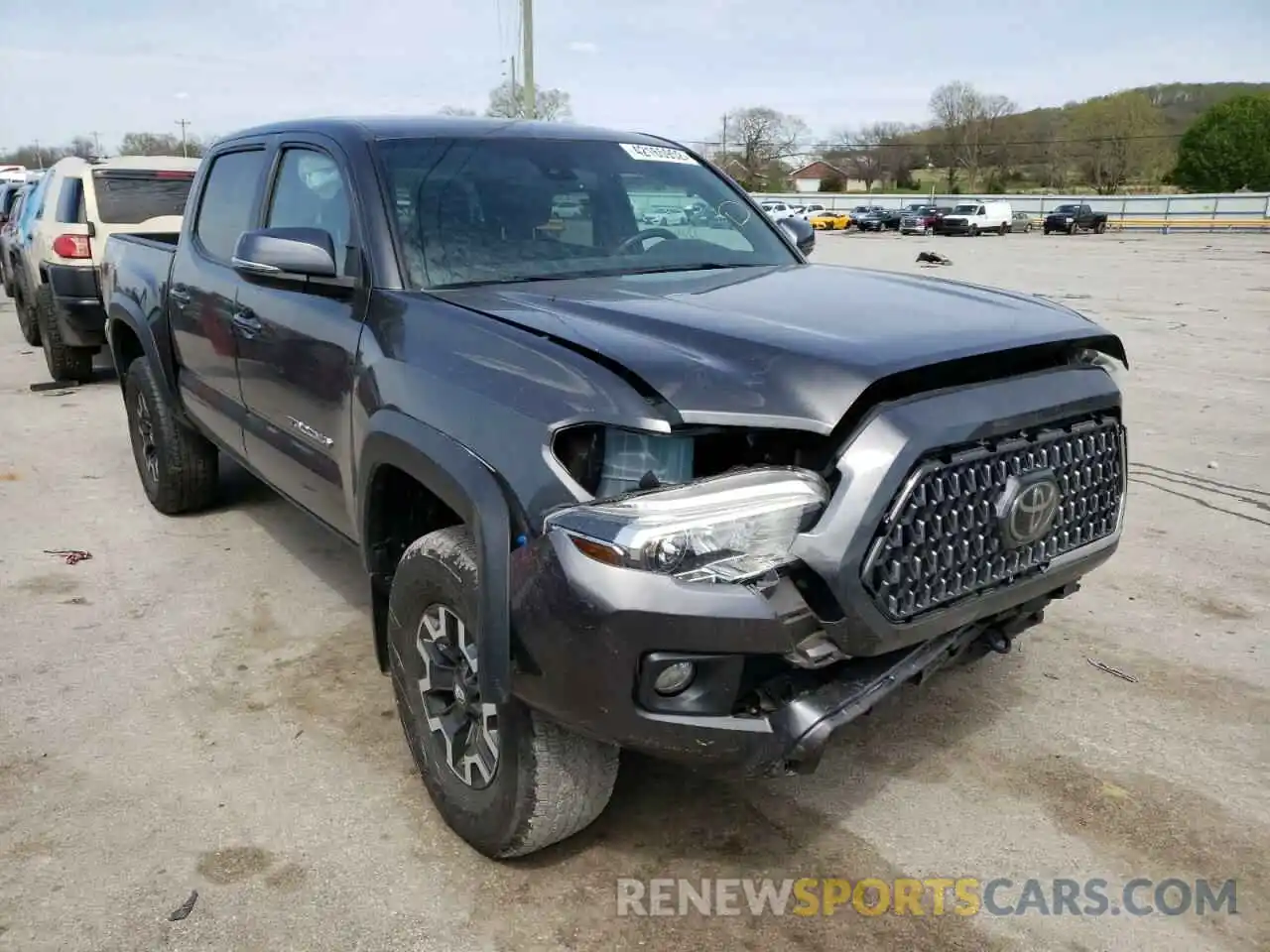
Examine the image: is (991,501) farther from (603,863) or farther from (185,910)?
(185,910)

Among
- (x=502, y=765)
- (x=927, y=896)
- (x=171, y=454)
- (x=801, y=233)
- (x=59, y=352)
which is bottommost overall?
(x=927, y=896)

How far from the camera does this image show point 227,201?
14.5ft

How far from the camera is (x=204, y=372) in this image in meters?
4.44

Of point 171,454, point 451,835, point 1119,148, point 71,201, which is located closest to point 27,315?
point 71,201

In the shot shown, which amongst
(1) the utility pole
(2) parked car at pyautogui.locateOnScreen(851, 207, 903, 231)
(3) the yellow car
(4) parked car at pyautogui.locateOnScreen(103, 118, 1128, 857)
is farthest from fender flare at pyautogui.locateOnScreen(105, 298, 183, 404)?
(3) the yellow car

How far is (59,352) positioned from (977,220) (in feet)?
153

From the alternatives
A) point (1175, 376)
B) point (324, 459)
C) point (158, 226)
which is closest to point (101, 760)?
point (324, 459)

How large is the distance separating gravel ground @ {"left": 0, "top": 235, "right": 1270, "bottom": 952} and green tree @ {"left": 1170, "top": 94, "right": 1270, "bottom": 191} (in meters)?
89.8

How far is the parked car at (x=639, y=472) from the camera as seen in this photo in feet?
6.97

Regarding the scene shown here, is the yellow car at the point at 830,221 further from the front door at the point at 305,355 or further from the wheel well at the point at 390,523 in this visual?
the wheel well at the point at 390,523

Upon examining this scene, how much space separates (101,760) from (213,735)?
12.6 inches

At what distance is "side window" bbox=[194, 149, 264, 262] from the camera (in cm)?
415

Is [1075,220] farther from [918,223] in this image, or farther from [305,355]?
[305,355]

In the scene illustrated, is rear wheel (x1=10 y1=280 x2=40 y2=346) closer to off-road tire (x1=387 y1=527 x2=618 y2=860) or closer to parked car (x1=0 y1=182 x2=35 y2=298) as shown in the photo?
parked car (x1=0 y1=182 x2=35 y2=298)
